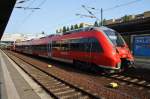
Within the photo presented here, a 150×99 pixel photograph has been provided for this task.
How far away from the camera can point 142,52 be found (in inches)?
867

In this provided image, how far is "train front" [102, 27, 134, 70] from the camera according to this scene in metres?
16.3

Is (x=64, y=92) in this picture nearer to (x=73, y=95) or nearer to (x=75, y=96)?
(x=73, y=95)

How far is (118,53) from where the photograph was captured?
54.6 feet

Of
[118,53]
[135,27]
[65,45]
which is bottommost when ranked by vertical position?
[118,53]

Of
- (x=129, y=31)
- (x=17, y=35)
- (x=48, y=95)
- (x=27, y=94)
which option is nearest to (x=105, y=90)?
(x=48, y=95)

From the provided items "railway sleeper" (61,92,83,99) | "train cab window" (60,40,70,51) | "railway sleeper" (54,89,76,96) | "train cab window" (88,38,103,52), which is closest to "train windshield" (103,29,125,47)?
"train cab window" (88,38,103,52)

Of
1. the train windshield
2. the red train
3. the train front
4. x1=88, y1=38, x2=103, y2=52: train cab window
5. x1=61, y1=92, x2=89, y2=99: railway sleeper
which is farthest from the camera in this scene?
the train windshield

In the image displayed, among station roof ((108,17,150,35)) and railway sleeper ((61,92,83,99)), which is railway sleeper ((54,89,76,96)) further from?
station roof ((108,17,150,35))

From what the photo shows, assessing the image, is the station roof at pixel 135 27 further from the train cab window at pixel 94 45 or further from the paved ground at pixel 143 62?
Result: the train cab window at pixel 94 45

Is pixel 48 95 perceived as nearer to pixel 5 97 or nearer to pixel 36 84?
pixel 5 97

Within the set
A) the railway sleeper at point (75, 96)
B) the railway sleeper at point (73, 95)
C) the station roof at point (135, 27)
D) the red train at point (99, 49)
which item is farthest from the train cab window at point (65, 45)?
the railway sleeper at point (75, 96)

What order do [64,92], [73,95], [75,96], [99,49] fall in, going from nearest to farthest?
[75,96] → [73,95] → [64,92] → [99,49]

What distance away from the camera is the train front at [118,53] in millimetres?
16297

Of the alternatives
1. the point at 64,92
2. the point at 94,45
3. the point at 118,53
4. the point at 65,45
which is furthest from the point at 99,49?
the point at 65,45
